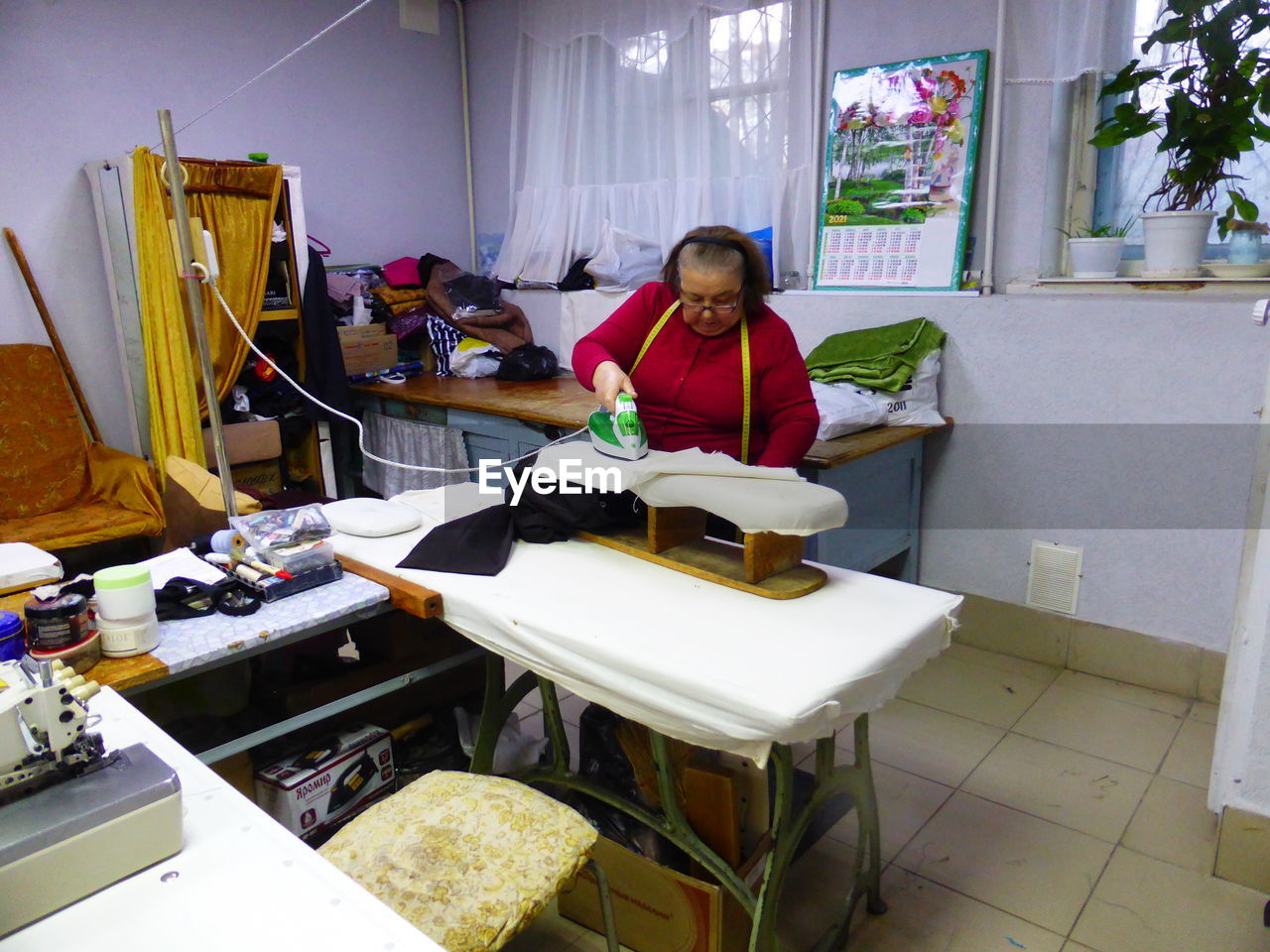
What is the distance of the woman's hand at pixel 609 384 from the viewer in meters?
1.87

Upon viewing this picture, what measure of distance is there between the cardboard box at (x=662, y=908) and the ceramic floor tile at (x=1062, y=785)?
37.2 inches

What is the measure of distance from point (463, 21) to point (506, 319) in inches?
64.2

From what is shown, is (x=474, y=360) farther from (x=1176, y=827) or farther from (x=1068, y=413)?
(x=1176, y=827)

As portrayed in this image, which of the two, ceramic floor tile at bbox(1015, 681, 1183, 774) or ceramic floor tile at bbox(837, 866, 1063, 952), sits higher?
ceramic floor tile at bbox(1015, 681, 1183, 774)

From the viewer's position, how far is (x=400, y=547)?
1.85 metres

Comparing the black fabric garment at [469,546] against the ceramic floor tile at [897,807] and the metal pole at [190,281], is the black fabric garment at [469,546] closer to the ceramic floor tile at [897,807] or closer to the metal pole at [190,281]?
the metal pole at [190,281]

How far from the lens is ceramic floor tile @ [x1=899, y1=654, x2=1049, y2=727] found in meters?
2.67

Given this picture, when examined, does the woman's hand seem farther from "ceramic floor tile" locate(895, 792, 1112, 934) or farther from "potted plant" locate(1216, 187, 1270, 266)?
"potted plant" locate(1216, 187, 1270, 266)

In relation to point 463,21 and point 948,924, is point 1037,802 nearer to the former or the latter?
point 948,924

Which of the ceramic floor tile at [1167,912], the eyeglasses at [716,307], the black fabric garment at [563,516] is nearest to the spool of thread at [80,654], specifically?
the black fabric garment at [563,516]

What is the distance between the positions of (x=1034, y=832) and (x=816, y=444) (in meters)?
1.15

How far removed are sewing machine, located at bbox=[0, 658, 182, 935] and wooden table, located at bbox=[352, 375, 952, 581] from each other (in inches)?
73.0

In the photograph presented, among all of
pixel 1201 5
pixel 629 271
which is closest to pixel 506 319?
pixel 629 271

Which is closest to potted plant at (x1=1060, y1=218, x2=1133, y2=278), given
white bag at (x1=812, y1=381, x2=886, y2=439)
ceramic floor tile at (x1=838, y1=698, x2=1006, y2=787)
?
white bag at (x1=812, y1=381, x2=886, y2=439)
